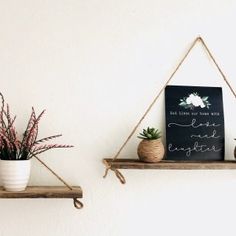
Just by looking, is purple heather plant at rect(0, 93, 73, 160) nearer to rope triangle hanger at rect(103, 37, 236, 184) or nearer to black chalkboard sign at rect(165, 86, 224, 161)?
rope triangle hanger at rect(103, 37, 236, 184)

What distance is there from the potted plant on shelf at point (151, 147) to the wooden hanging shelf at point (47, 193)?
24 cm

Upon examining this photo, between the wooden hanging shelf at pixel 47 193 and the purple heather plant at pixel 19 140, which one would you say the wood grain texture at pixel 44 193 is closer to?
the wooden hanging shelf at pixel 47 193

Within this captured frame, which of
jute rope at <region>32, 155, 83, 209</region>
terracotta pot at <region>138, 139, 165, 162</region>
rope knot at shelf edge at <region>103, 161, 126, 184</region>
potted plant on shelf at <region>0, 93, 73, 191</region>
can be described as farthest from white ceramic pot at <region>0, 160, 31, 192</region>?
terracotta pot at <region>138, 139, 165, 162</region>

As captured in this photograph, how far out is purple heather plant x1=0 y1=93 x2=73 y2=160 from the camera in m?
1.12

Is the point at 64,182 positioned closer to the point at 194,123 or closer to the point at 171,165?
the point at 171,165

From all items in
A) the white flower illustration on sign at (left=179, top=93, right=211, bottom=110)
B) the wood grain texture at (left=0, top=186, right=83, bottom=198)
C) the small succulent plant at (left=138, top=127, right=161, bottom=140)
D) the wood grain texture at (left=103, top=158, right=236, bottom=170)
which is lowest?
the wood grain texture at (left=0, top=186, right=83, bottom=198)

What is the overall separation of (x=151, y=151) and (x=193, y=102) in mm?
270

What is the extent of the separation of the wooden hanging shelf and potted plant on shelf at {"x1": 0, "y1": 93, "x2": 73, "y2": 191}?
0.08ft

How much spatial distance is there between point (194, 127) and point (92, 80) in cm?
40

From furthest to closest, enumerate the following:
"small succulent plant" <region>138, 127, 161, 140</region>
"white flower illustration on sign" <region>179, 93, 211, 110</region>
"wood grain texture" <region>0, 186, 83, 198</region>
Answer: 1. "white flower illustration on sign" <region>179, 93, 211, 110</region>
2. "small succulent plant" <region>138, 127, 161, 140</region>
3. "wood grain texture" <region>0, 186, 83, 198</region>

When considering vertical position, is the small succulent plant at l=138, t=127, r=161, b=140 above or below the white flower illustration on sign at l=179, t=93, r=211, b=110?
below

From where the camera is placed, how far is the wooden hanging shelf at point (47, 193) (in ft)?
3.56

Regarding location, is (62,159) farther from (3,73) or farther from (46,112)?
(3,73)

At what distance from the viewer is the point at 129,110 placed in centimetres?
128
